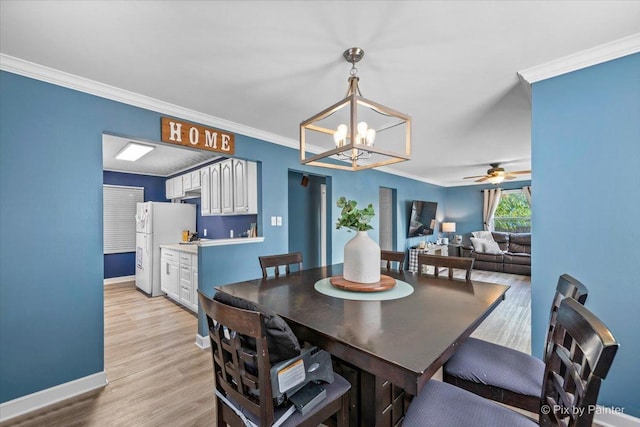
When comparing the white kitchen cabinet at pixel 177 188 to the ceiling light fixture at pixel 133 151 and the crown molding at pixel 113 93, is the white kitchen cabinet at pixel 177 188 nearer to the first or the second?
the ceiling light fixture at pixel 133 151

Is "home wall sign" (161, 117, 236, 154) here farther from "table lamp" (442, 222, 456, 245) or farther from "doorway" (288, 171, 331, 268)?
"table lamp" (442, 222, 456, 245)

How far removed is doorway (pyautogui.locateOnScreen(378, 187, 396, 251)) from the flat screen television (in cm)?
50

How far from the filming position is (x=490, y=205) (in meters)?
7.27

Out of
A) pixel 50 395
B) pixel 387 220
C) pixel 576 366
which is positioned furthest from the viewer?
pixel 387 220

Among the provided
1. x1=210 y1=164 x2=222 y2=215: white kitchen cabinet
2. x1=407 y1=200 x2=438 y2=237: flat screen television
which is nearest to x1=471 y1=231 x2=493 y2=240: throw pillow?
x1=407 y1=200 x2=438 y2=237: flat screen television

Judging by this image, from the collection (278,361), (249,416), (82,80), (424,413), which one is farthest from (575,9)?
(82,80)

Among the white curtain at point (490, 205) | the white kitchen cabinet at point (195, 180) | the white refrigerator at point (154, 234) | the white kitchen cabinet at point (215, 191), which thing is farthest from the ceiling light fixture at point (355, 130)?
the white curtain at point (490, 205)

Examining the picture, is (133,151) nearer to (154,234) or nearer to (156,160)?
(156,160)

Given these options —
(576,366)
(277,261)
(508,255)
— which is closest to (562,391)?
(576,366)

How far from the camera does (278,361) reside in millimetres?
1065

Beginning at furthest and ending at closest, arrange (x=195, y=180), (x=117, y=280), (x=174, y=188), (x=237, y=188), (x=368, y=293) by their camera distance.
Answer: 1. (x=174, y=188)
2. (x=117, y=280)
3. (x=195, y=180)
4. (x=237, y=188)
5. (x=368, y=293)

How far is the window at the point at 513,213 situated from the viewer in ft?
23.1

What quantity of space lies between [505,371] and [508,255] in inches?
239

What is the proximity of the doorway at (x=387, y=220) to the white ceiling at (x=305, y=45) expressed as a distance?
370cm
